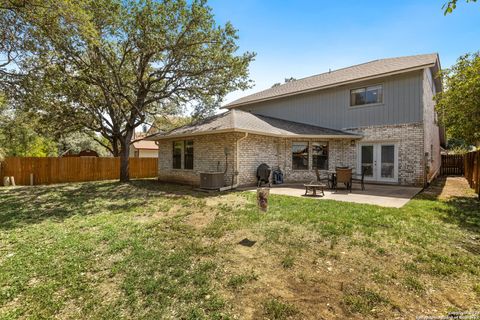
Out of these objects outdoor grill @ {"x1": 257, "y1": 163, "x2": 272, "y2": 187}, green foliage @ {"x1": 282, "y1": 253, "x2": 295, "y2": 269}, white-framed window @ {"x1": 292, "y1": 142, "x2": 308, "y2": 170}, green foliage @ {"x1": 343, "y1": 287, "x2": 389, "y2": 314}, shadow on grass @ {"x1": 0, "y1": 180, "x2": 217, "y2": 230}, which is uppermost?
white-framed window @ {"x1": 292, "y1": 142, "x2": 308, "y2": 170}

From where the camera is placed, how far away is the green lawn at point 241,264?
2799 mm

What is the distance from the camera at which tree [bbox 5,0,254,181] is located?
9.98 metres

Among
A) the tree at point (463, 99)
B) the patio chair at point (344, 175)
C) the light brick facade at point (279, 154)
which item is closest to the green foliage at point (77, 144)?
the light brick facade at point (279, 154)

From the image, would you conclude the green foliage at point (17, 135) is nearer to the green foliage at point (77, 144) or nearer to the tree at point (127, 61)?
the green foliage at point (77, 144)

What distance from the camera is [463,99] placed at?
791 cm

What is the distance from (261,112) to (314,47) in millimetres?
6651

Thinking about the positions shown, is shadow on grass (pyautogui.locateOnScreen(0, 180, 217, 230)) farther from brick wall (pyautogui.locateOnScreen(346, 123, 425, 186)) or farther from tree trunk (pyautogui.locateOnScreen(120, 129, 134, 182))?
brick wall (pyautogui.locateOnScreen(346, 123, 425, 186))

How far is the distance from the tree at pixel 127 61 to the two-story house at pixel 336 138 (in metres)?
2.41

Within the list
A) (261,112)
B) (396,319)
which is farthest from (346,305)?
(261,112)

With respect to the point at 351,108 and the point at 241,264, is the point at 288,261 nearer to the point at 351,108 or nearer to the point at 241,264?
the point at 241,264

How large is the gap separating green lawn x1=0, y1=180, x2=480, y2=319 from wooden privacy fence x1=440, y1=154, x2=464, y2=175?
1800 centimetres

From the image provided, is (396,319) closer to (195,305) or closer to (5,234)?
(195,305)

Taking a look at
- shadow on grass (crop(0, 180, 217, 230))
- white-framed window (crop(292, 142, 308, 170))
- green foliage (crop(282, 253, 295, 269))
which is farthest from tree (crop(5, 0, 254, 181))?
green foliage (crop(282, 253, 295, 269))

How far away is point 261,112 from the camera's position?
59.8 feet
